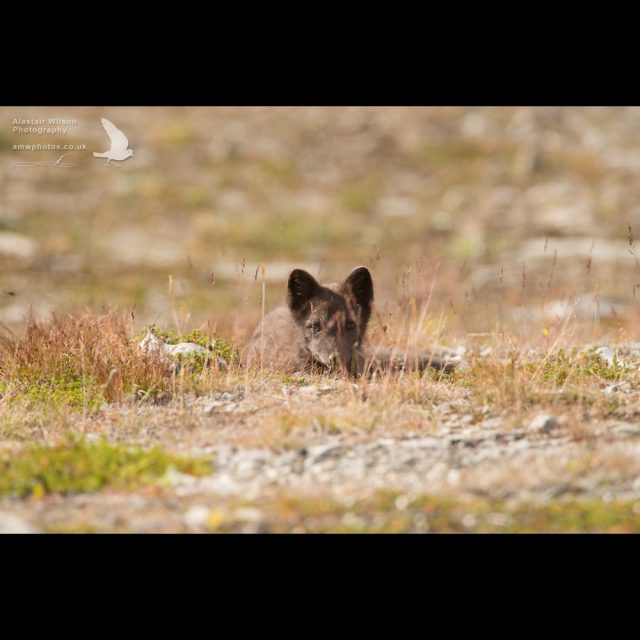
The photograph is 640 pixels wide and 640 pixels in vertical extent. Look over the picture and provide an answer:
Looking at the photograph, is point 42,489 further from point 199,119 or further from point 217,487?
point 199,119

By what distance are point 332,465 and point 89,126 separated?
25.4 m

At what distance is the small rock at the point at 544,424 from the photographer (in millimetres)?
8188

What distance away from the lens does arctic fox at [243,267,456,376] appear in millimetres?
10531

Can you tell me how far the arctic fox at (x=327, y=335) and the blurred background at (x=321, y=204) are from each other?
15.9 feet

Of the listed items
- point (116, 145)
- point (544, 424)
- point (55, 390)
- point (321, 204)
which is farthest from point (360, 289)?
point (321, 204)

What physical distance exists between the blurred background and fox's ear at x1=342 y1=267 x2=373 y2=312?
4.97m

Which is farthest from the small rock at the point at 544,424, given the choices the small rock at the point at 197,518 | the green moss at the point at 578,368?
the small rock at the point at 197,518

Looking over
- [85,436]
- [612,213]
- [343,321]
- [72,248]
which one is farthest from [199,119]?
[85,436]

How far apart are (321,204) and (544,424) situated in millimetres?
20615

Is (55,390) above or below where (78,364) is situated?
below

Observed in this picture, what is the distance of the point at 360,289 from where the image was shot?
11.3m

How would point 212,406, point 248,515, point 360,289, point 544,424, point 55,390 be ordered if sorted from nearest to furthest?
point 248,515
point 544,424
point 212,406
point 55,390
point 360,289

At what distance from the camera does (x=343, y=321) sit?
10570 mm

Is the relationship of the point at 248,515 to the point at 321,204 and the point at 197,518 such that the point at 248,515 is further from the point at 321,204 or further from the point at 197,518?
the point at 321,204
